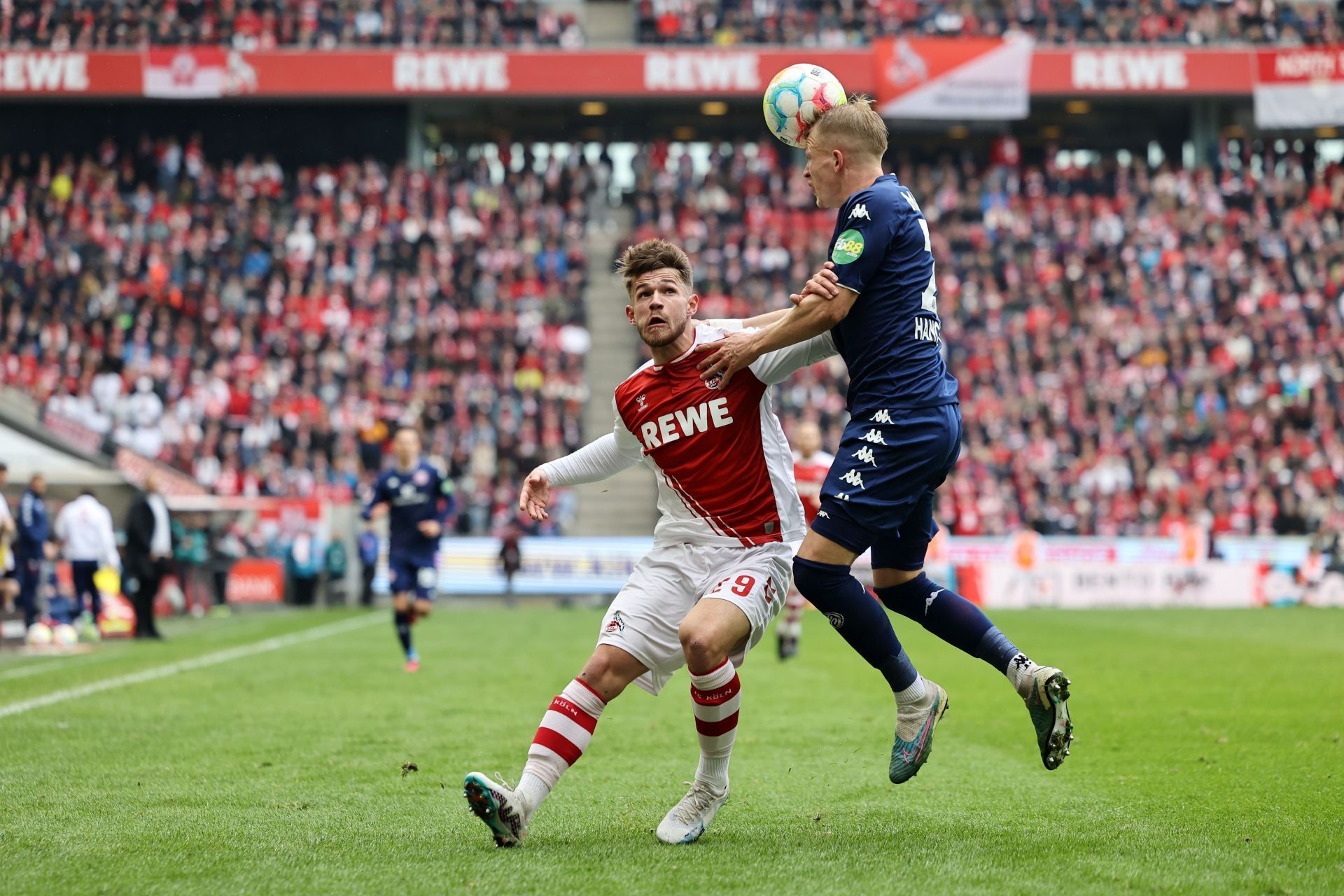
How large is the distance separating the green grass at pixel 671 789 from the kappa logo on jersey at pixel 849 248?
6.75 ft

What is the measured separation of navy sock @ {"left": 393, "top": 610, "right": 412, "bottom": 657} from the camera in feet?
43.9

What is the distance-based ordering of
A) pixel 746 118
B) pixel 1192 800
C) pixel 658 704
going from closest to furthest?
pixel 1192 800
pixel 658 704
pixel 746 118

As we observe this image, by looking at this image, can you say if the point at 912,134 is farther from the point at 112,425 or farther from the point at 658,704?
the point at 658,704

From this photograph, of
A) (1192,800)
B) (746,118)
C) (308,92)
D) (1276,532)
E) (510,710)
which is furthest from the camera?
(746,118)

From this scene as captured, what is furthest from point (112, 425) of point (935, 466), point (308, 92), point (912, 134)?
point (935, 466)

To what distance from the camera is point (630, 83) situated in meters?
34.1

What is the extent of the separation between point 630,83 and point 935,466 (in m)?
30.1

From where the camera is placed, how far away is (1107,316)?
102 ft

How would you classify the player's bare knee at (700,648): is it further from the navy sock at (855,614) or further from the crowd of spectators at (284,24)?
the crowd of spectators at (284,24)

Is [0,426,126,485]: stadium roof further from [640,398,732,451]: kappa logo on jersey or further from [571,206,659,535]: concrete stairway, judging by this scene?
[640,398,732,451]: kappa logo on jersey

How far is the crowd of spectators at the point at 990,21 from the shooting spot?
34.6 metres

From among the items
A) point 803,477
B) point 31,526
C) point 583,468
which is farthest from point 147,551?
point 583,468

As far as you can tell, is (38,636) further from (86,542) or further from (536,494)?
(536,494)

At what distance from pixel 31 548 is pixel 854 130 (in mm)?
14049
